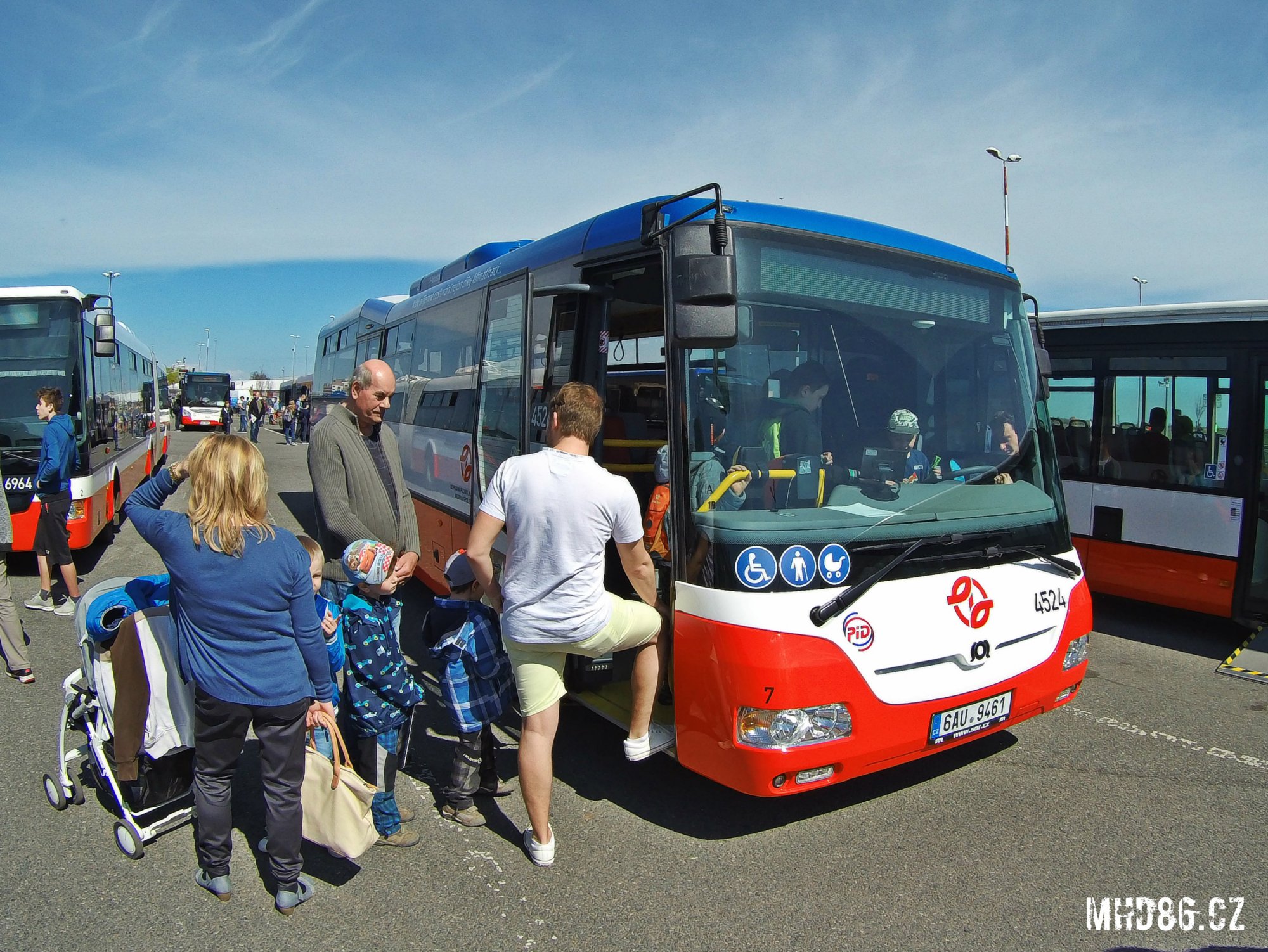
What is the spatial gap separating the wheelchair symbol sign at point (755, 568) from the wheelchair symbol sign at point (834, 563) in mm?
221

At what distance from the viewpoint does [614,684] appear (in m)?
4.58

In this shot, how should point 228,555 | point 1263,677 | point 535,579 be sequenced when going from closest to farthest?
point 228,555 → point 535,579 → point 1263,677

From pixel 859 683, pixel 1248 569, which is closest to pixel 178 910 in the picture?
pixel 859 683

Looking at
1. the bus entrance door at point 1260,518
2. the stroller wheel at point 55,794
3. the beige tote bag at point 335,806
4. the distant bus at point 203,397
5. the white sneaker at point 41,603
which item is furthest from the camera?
the distant bus at point 203,397

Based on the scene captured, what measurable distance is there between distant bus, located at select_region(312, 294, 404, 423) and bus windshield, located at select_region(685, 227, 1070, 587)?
584 cm

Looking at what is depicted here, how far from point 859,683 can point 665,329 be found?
5.66 feet

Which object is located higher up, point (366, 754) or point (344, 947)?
point (366, 754)

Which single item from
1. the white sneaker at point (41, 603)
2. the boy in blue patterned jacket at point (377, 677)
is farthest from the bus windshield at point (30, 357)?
the boy in blue patterned jacket at point (377, 677)

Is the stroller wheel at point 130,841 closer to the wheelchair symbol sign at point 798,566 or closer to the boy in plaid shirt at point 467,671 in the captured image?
the boy in plaid shirt at point 467,671

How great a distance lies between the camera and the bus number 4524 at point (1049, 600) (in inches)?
161

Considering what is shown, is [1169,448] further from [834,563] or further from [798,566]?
[798,566]

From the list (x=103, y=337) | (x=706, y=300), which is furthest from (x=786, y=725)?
(x=103, y=337)

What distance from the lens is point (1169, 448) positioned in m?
7.40

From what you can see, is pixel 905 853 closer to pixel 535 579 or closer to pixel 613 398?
pixel 535 579
